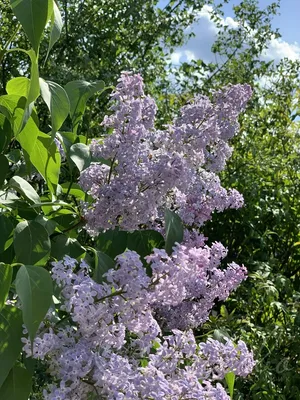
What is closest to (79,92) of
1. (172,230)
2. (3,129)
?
(3,129)

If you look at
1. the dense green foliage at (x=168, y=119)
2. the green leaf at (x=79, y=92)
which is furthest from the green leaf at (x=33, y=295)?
the green leaf at (x=79, y=92)

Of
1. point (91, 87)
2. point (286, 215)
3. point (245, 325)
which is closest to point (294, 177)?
point (286, 215)

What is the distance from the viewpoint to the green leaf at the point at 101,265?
4.23 ft

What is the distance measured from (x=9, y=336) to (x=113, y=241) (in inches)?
14.8

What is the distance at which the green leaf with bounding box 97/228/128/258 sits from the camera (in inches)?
56.6

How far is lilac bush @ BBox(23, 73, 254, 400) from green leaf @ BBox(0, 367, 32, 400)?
0.17 feet

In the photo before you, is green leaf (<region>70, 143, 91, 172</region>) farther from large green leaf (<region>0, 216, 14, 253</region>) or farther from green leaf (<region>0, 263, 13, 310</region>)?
green leaf (<region>0, 263, 13, 310</region>)

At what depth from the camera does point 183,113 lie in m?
1.63

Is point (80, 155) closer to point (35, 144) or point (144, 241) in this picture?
point (35, 144)

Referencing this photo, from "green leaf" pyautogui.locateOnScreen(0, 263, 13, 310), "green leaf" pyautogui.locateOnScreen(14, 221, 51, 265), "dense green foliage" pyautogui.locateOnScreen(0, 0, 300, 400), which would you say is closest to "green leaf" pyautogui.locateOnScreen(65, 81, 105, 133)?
"dense green foliage" pyautogui.locateOnScreen(0, 0, 300, 400)

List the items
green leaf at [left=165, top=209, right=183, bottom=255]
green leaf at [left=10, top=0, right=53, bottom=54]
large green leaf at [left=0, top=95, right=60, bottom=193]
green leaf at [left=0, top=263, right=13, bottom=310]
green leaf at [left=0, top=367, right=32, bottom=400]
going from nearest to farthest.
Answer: green leaf at [left=10, top=0, right=53, bottom=54], green leaf at [left=0, top=263, right=13, bottom=310], green leaf at [left=0, top=367, right=32, bottom=400], large green leaf at [left=0, top=95, right=60, bottom=193], green leaf at [left=165, top=209, right=183, bottom=255]

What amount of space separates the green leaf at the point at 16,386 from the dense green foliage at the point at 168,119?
35 mm

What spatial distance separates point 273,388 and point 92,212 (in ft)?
5.00

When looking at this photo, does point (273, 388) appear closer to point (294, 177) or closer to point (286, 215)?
point (286, 215)
